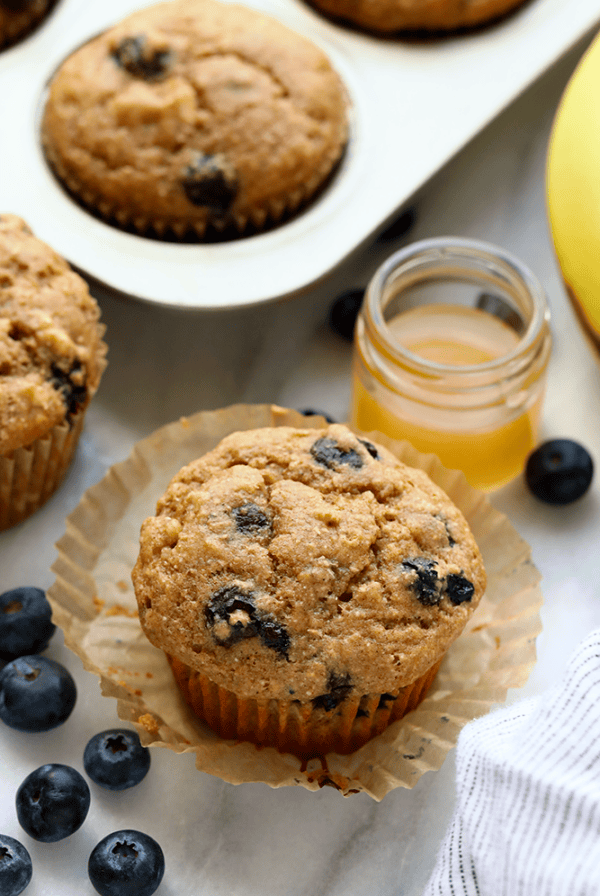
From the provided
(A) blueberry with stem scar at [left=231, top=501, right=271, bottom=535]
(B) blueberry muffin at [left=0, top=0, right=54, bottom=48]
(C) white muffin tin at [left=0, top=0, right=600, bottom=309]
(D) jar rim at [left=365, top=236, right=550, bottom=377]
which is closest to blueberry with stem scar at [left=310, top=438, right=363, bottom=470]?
(A) blueberry with stem scar at [left=231, top=501, right=271, bottom=535]

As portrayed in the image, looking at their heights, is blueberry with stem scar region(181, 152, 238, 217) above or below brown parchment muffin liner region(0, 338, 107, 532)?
above

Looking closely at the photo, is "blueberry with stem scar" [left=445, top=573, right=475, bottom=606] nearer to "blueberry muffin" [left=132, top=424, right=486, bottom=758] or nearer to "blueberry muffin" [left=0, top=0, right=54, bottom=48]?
"blueberry muffin" [left=132, top=424, right=486, bottom=758]

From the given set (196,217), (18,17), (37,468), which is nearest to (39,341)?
(37,468)

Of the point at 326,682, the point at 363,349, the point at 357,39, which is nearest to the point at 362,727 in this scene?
the point at 326,682

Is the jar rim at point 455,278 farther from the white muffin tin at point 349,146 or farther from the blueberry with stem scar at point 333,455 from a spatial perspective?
the blueberry with stem scar at point 333,455

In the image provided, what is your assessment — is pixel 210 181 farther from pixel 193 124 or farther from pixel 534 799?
pixel 534 799

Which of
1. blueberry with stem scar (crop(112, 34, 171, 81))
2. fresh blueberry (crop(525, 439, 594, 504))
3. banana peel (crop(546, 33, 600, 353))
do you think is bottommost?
fresh blueberry (crop(525, 439, 594, 504))

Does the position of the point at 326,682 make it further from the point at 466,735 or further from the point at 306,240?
the point at 306,240
